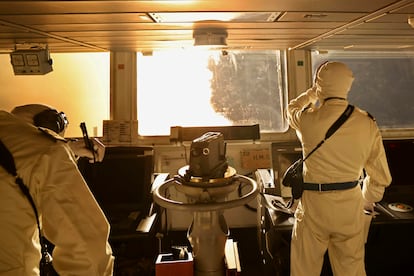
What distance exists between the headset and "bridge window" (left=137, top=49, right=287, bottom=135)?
5.93 ft

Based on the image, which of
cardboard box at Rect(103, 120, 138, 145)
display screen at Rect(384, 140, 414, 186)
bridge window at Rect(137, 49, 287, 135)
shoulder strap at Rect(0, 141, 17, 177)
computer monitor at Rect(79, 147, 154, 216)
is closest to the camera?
shoulder strap at Rect(0, 141, 17, 177)

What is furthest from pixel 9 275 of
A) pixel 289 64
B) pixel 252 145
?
pixel 289 64

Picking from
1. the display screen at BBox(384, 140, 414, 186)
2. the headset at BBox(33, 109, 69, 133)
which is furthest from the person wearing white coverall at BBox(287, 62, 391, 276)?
the headset at BBox(33, 109, 69, 133)

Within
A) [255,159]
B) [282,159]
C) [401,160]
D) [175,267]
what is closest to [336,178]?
[282,159]

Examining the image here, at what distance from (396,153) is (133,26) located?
1962mm

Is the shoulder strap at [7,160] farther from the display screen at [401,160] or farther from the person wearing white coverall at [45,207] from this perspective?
the display screen at [401,160]

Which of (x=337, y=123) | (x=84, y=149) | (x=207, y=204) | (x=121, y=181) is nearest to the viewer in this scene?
(x=207, y=204)

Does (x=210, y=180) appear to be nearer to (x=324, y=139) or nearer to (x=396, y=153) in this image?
(x=324, y=139)

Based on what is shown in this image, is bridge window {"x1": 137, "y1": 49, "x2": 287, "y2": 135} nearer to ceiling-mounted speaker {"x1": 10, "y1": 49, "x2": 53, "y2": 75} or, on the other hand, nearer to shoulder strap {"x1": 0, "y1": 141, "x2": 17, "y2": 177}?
ceiling-mounted speaker {"x1": 10, "y1": 49, "x2": 53, "y2": 75}

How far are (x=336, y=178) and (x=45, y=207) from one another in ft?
4.82

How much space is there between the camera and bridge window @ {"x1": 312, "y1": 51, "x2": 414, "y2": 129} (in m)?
3.10

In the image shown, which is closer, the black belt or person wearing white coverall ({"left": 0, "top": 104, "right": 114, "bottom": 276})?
person wearing white coverall ({"left": 0, "top": 104, "right": 114, "bottom": 276})

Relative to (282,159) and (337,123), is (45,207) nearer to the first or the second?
(337,123)

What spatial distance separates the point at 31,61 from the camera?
2316 mm
